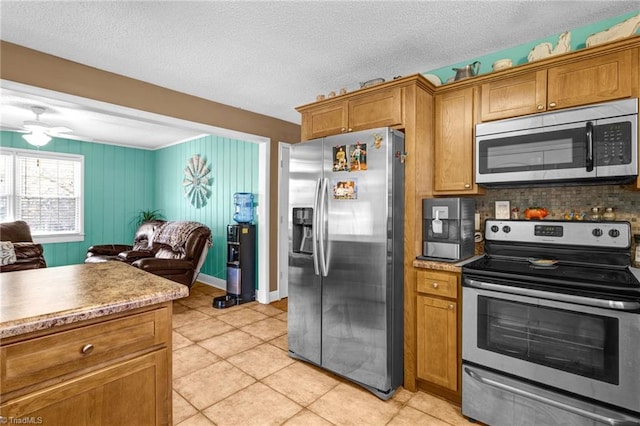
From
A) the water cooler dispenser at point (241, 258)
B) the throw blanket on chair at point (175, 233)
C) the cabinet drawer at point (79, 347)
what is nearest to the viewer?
the cabinet drawer at point (79, 347)

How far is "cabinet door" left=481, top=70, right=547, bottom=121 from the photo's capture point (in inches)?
83.0

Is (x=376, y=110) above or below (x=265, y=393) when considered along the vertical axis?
above

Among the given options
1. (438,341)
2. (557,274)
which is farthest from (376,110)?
(438,341)

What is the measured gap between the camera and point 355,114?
2.62 m

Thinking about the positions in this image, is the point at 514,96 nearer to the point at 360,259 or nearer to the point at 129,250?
the point at 360,259

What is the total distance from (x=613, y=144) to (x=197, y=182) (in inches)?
215

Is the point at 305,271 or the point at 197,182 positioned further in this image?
the point at 197,182

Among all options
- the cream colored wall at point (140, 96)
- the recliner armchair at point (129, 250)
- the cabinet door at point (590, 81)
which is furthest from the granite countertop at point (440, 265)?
the recliner armchair at point (129, 250)

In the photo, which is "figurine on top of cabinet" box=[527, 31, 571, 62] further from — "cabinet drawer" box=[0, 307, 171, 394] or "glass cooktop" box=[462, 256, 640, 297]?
"cabinet drawer" box=[0, 307, 171, 394]

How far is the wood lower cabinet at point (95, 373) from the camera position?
1.07m

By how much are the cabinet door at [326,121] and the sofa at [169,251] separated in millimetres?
2405

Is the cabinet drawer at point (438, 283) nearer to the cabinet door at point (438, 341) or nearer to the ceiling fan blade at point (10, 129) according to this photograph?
the cabinet door at point (438, 341)

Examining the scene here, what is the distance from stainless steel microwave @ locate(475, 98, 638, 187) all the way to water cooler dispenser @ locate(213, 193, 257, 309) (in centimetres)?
298

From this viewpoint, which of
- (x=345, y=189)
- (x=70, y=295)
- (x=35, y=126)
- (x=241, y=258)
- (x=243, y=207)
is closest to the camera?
(x=70, y=295)
